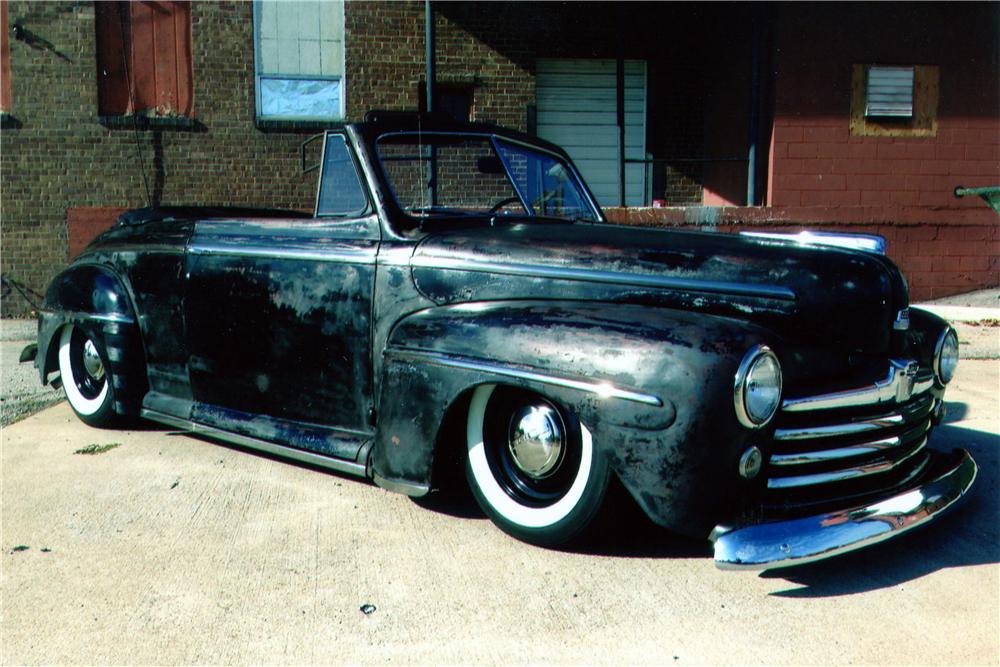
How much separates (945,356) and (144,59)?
9.83m

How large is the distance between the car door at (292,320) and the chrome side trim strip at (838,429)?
1526mm

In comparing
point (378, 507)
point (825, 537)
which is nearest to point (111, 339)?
point (378, 507)

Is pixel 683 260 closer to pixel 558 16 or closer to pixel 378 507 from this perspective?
pixel 378 507

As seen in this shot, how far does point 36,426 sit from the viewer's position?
4668 mm

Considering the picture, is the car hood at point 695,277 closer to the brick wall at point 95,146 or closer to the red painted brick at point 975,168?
the brick wall at point 95,146

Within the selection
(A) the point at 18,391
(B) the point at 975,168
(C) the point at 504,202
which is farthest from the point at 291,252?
(B) the point at 975,168

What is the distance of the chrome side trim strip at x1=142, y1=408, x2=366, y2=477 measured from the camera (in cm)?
335

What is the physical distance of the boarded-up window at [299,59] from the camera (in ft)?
35.6

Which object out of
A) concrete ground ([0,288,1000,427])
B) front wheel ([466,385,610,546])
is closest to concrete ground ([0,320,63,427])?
concrete ground ([0,288,1000,427])

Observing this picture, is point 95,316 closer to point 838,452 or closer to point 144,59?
point 838,452

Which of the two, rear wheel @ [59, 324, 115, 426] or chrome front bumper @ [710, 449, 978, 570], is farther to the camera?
rear wheel @ [59, 324, 115, 426]

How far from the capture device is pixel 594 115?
1202 centimetres

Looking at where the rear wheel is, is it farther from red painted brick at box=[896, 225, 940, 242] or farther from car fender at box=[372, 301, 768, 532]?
red painted brick at box=[896, 225, 940, 242]

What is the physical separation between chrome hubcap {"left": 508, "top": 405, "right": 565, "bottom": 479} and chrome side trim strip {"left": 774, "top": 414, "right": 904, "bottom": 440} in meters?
0.66
